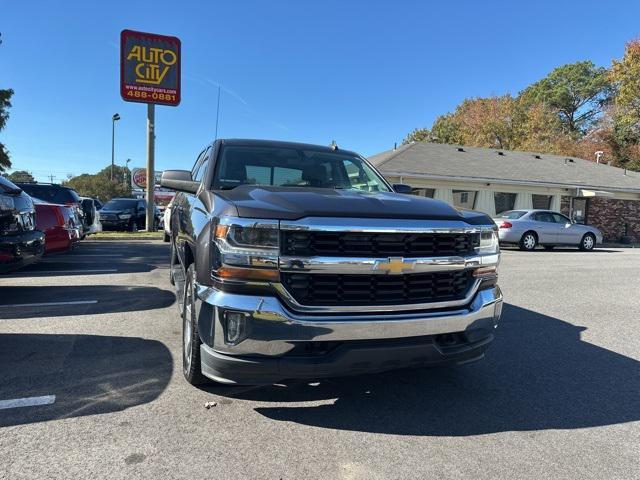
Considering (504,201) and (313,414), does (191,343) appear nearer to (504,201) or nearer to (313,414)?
(313,414)

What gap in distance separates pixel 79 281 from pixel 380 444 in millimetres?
6561

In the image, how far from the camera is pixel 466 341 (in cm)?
301

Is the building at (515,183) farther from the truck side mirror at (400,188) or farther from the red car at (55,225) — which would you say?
the truck side mirror at (400,188)

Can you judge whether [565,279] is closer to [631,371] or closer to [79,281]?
[631,371]

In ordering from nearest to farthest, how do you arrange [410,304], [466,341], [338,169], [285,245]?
[285,245], [410,304], [466,341], [338,169]

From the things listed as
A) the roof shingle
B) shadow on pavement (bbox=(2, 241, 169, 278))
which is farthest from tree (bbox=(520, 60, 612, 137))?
shadow on pavement (bbox=(2, 241, 169, 278))

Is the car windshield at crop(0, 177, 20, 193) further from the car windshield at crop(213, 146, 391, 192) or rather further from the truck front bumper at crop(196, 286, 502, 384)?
the truck front bumper at crop(196, 286, 502, 384)

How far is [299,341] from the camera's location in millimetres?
2539

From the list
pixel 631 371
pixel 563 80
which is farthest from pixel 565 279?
pixel 563 80

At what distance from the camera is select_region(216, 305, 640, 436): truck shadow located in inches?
117

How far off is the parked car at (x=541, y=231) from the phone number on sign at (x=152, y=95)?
13.1 metres

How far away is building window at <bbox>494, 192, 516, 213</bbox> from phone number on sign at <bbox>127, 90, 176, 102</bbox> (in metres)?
15.3

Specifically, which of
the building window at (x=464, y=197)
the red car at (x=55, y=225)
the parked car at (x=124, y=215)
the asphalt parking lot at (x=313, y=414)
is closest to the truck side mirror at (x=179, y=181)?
the asphalt parking lot at (x=313, y=414)

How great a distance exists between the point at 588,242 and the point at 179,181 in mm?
17619
